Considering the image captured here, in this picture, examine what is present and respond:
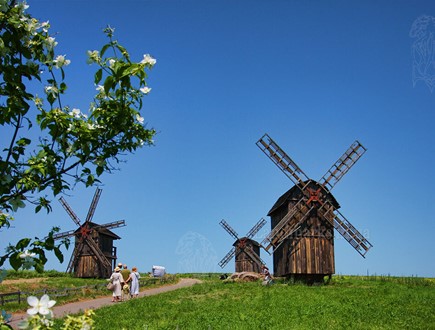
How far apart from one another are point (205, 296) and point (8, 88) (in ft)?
61.3

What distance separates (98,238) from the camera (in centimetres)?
4450

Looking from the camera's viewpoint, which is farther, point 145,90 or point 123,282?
point 123,282

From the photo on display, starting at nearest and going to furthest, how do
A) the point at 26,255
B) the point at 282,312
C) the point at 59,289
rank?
the point at 26,255, the point at 282,312, the point at 59,289

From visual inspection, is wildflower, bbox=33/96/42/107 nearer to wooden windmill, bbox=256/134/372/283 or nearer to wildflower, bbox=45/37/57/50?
wildflower, bbox=45/37/57/50

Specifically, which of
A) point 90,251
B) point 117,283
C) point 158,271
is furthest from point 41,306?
point 158,271

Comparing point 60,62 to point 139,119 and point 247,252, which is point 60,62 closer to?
point 139,119

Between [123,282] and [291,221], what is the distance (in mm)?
11250

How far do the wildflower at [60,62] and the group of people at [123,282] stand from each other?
61.4 feet

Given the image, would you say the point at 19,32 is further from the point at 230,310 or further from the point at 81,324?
the point at 230,310

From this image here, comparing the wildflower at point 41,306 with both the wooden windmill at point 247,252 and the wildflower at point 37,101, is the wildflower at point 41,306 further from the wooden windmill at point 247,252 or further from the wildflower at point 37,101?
the wooden windmill at point 247,252

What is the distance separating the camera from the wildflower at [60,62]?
4492 millimetres

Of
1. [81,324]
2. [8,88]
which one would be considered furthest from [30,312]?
[8,88]

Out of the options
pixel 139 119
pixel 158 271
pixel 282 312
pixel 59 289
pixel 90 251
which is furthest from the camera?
pixel 158 271

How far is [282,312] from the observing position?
15.2 meters
